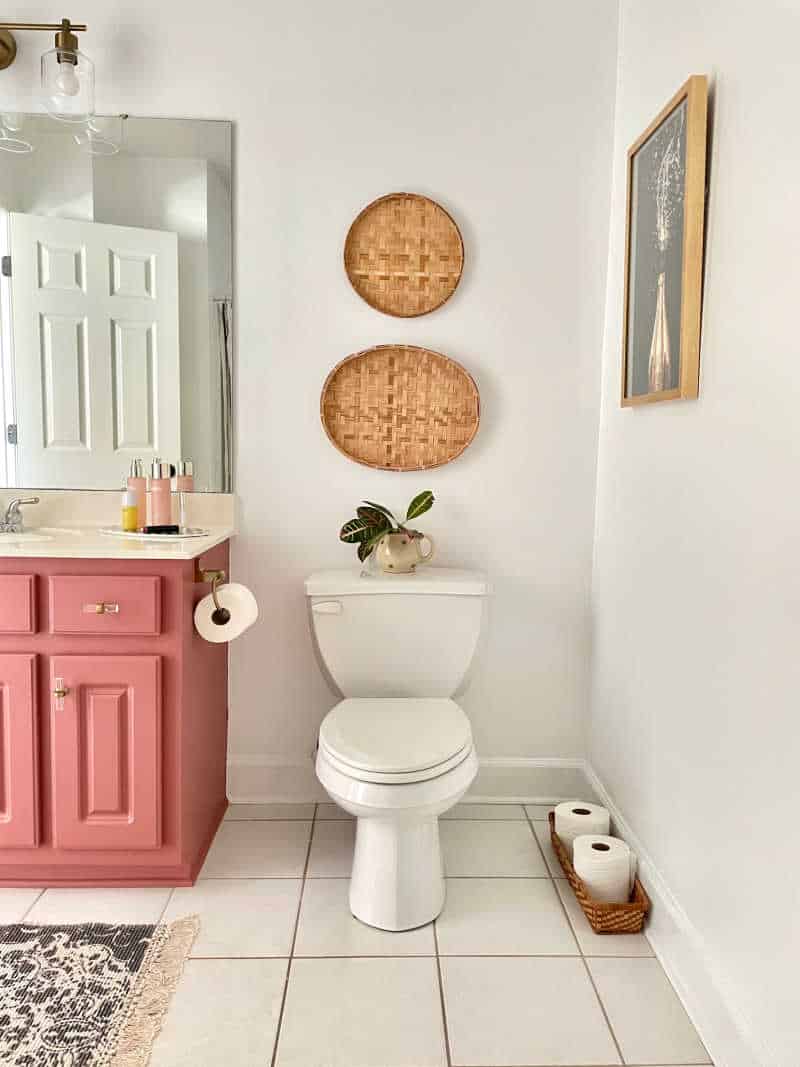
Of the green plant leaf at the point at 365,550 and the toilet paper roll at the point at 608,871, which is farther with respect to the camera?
the green plant leaf at the point at 365,550

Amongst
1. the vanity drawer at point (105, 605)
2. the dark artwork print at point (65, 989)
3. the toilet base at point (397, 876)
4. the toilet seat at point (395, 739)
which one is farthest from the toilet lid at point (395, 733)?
the dark artwork print at point (65, 989)

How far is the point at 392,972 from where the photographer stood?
68.4 inches

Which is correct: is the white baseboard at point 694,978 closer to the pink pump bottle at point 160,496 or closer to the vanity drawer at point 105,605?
the vanity drawer at point 105,605

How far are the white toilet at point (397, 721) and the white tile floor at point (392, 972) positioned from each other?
12cm

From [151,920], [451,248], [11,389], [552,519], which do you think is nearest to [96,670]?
[151,920]

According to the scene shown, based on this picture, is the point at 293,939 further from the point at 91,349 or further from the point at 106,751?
the point at 91,349

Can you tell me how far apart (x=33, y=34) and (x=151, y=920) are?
93.0 inches

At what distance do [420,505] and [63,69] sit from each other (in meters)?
1.49

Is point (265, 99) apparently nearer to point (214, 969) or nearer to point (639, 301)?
point (639, 301)

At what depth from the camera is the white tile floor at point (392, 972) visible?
152 cm

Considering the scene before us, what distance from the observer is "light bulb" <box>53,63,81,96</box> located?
217cm

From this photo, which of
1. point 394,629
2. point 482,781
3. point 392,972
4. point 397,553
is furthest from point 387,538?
point 392,972

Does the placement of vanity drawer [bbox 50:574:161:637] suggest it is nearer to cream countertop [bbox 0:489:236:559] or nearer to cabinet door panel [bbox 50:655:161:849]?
cabinet door panel [bbox 50:655:161:849]

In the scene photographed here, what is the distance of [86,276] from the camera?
2.34 metres
